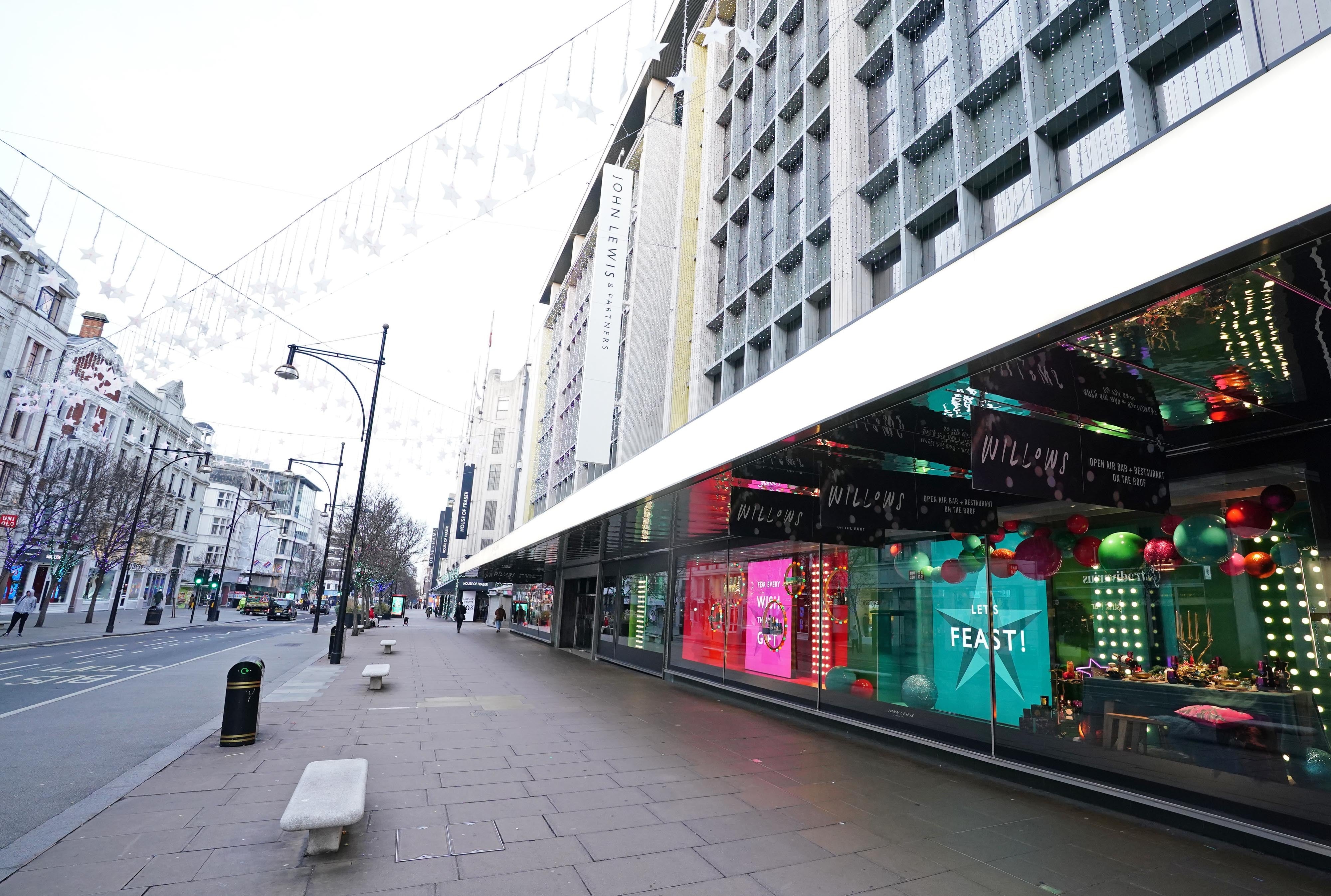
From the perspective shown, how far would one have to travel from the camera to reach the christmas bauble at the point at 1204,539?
6.21 meters

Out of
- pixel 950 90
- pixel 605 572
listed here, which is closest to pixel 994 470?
pixel 950 90

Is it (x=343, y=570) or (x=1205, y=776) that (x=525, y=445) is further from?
(x=1205, y=776)

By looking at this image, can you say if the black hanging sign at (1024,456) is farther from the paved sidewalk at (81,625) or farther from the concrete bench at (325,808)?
the paved sidewalk at (81,625)

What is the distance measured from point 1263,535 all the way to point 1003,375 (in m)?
3.70

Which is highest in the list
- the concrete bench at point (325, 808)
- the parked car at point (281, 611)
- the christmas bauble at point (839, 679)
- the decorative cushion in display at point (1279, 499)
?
the decorative cushion in display at point (1279, 499)

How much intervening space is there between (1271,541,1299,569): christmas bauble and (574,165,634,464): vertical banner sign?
734 inches

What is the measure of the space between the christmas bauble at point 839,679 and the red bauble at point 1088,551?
433 cm

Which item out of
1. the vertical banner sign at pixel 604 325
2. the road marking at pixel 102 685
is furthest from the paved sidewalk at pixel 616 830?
the vertical banner sign at pixel 604 325

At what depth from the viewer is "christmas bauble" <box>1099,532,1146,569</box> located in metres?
7.38

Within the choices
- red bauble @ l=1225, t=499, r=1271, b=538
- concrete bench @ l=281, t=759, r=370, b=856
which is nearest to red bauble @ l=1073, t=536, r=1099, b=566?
red bauble @ l=1225, t=499, r=1271, b=538

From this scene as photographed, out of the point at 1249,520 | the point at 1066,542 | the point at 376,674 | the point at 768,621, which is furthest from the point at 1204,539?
the point at 376,674

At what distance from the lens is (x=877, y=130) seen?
15242 mm

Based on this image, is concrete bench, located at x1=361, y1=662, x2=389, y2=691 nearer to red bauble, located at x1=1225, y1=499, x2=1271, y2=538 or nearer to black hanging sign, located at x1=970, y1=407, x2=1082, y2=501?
black hanging sign, located at x1=970, y1=407, x2=1082, y2=501

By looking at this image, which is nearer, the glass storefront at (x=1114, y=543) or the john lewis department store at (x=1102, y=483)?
the john lewis department store at (x=1102, y=483)
